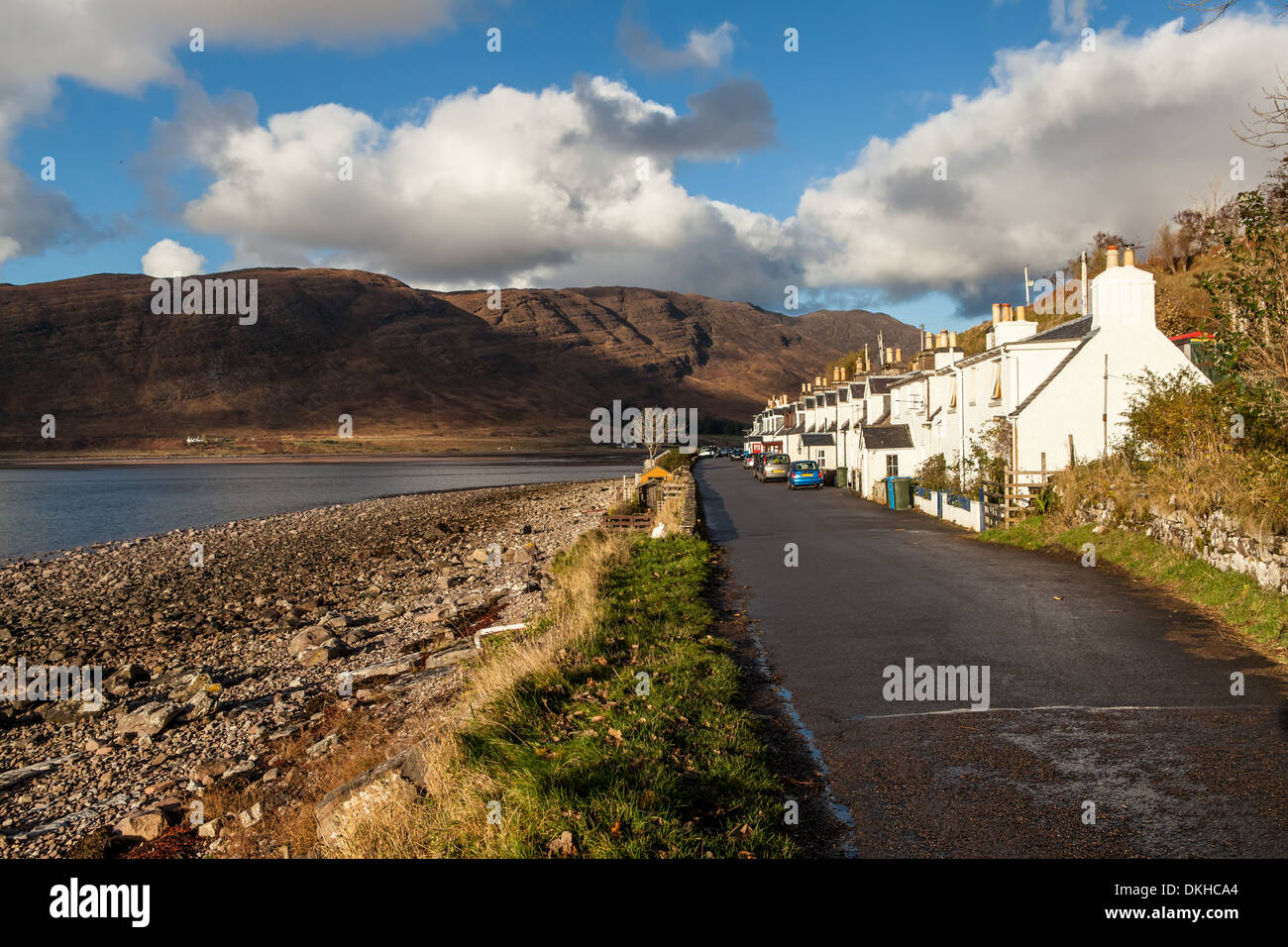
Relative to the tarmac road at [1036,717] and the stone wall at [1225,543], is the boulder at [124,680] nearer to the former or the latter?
the tarmac road at [1036,717]

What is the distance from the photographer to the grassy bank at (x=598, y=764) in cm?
526

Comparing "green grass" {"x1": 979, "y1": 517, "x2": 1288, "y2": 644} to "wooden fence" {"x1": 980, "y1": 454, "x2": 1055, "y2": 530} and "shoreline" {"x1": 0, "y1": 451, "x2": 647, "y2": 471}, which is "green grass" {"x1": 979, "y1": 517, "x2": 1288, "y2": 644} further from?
"shoreline" {"x1": 0, "y1": 451, "x2": 647, "y2": 471}

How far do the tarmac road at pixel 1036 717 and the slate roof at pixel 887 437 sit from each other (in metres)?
23.0

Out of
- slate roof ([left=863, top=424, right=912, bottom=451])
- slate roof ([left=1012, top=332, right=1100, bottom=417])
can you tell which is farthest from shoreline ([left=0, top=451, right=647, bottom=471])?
slate roof ([left=1012, top=332, right=1100, bottom=417])

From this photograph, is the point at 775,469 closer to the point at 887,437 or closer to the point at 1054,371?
the point at 887,437

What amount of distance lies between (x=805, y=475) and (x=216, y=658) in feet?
118

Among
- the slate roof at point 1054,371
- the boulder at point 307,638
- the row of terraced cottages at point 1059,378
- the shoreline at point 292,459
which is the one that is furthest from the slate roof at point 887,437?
the shoreline at point 292,459

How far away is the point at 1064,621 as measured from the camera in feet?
39.5

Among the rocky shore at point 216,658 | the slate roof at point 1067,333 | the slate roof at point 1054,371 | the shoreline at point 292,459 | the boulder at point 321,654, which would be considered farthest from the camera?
the shoreline at point 292,459

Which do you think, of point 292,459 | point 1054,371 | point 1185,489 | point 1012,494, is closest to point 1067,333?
point 1054,371

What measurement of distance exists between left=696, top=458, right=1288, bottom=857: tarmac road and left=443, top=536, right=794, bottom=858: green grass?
2.39ft

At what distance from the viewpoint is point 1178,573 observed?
14.1 metres

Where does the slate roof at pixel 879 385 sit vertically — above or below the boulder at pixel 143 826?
above
